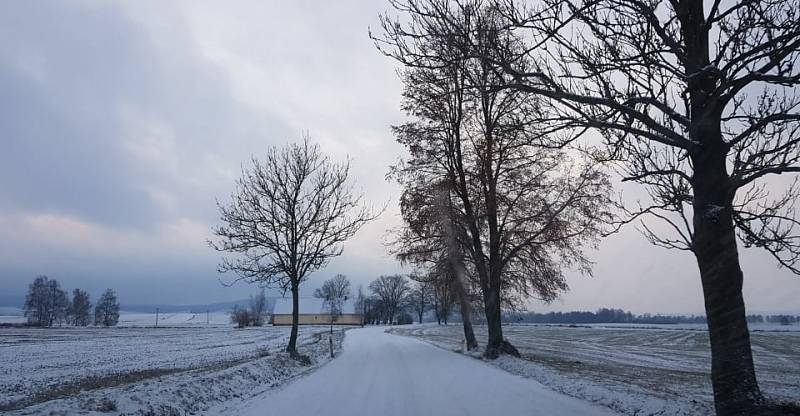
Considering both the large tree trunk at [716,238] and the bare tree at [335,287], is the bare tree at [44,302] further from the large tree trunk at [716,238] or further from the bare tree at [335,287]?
the large tree trunk at [716,238]

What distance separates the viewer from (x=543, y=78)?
749 centimetres

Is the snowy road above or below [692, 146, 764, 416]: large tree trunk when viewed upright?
below

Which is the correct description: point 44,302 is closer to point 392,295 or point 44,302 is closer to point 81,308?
point 81,308

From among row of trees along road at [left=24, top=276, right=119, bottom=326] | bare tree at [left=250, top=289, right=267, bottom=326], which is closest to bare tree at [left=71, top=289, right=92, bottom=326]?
row of trees along road at [left=24, top=276, right=119, bottom=326]

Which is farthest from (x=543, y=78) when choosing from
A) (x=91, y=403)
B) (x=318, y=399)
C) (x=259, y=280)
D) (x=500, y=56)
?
(x=259, y=280)

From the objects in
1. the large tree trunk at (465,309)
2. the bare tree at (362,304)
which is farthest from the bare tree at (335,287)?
the large tree trunk at (465,309)

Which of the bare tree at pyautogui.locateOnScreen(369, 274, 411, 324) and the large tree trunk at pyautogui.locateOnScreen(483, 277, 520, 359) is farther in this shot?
the bare tree at pyautogui.locateOnScreen(369, 274, 411, 324)

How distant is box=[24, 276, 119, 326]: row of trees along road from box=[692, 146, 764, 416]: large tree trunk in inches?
6050

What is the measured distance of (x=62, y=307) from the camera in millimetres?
143000

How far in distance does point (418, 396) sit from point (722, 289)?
6662 mm

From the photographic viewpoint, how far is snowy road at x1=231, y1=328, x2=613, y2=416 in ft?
31.7

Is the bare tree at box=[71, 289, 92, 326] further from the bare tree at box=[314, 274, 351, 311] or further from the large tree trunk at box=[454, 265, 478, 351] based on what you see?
the large tree trunk at box=[454, 265, 478, 351]

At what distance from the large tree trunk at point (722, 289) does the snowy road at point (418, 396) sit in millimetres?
2685

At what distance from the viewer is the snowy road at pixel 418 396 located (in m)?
9.66
